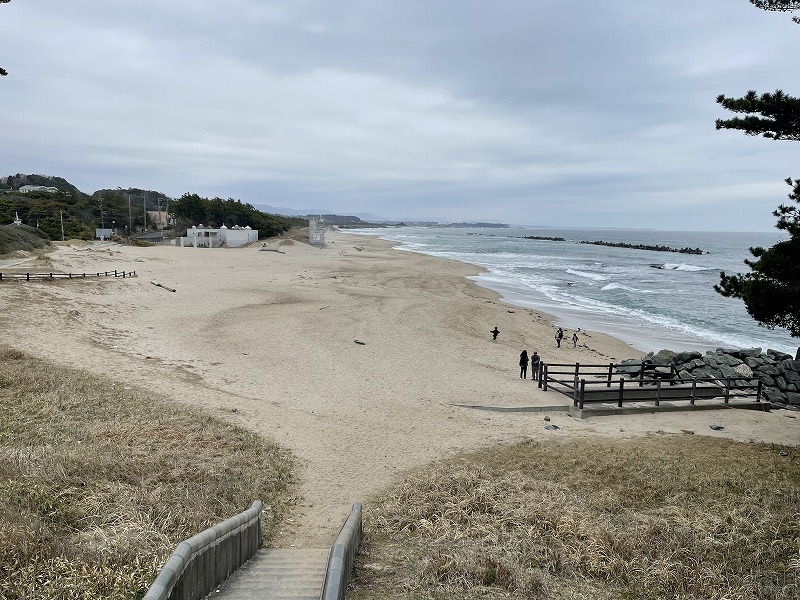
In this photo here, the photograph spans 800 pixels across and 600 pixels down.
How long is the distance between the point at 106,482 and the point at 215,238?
7140 centimetres

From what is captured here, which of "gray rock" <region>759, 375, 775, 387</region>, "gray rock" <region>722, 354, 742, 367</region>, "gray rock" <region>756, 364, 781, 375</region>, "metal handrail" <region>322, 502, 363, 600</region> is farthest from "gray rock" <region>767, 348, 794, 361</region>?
"metal handrail" <region>322, 502, 363, 600</region>

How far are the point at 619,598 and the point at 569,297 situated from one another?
39960 mm

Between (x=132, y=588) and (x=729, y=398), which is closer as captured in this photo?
(x=132, y=588)

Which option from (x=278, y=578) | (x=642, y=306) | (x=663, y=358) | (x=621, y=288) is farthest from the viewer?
(x=621, y=288)

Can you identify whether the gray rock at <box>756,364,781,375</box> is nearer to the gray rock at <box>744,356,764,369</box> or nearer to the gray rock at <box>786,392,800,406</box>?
the gray rock at <box>744,356,764,369</box>

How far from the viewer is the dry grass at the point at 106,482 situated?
4742 millimetres

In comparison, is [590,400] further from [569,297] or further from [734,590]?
[569,297]

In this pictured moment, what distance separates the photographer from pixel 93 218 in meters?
86.7

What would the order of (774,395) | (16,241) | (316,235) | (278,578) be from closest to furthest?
(278,578), (774,395), (16,241), (316,235)

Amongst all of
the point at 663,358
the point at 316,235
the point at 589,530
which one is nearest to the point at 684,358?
the point at 663,358

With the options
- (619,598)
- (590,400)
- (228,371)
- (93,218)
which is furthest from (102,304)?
(93,218)

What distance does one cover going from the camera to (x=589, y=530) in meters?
6.49

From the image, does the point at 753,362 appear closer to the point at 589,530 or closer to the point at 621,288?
the point at 589,530

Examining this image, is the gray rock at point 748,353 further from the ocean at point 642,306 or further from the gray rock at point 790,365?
the ocean at point 642,306
